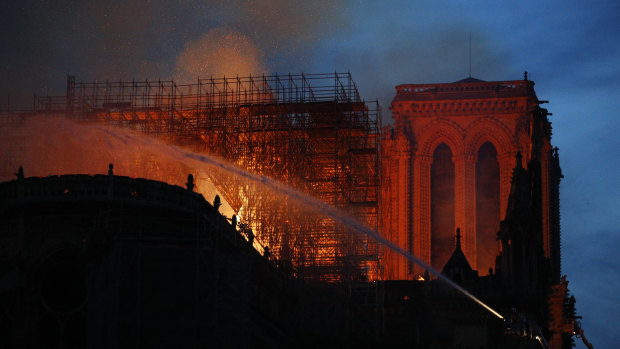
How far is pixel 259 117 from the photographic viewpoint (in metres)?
72.7

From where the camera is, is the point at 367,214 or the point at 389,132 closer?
the point at 367,214

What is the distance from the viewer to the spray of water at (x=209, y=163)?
2697 inches

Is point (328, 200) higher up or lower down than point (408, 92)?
lower down

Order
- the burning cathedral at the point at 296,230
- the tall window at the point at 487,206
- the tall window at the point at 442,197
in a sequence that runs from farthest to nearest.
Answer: the tall window at the point at 442,197
the tall window at the point at 487,206
the burning cathedral at the point at 296,230

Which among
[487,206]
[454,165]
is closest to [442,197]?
[454,165]

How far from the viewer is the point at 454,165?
3403 inches

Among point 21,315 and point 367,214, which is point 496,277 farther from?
point 21,315

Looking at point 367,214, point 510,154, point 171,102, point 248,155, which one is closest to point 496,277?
point 367,214

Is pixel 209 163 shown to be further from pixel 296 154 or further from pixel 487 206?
pixel 487 206

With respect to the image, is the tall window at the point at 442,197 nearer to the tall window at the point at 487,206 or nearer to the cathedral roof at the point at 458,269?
the tall window at the point at 487,206

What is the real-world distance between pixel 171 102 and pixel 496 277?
33908mm

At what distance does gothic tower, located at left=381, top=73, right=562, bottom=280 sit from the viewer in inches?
3319

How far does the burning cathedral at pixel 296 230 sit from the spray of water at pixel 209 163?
52 cm

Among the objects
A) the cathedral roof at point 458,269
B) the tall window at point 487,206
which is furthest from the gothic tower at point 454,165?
the cathedral roof at point 458,269
